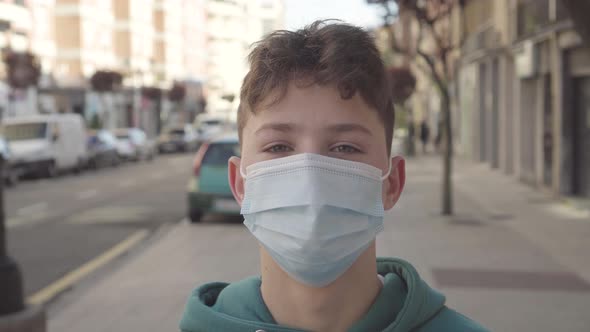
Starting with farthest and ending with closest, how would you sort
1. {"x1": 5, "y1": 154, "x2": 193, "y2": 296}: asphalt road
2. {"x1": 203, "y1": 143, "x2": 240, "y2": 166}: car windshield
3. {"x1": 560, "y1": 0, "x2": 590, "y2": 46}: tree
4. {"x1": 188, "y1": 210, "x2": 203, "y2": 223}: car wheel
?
{"x1": 203, "y1": 143, "x2": 240, "y2": 166}: car windshield
{"x1": 188, "y1": 210, "x2": 203, "y2": 223}: car wheel
{"x1": 5, "y1": 154, "x2": 193, "y2": 296}: asphalt road
{"x1": 560, "y1": 0, "x2": 590, "y2": 46}: tree

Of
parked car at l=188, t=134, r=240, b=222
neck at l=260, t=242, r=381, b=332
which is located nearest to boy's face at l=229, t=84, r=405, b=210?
neck at l=260, t=242, r=381, b=332

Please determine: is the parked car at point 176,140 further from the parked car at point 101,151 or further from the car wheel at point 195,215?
the car wheel at point 195,215

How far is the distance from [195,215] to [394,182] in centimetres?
1344

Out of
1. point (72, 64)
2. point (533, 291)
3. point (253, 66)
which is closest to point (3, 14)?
point (72, 64)

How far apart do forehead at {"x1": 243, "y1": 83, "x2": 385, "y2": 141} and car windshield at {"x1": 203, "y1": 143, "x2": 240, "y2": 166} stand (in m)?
13.6

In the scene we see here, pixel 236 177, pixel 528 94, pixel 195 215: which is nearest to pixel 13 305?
Result: pixel 236 177

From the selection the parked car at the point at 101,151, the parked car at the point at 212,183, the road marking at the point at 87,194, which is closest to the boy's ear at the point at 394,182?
the parked car at the point at 212,183

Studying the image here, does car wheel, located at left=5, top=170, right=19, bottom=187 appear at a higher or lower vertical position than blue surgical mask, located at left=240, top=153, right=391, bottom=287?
lower

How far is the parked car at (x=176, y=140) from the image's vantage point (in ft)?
182

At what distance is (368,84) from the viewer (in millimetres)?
2111

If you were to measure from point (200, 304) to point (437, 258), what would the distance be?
8867mm

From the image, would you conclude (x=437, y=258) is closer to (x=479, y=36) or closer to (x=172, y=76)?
(x=479, y=36)

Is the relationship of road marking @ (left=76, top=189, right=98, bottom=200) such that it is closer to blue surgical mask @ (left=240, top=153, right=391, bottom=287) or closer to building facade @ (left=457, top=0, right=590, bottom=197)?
building facade @ (left=457, top=0, right=590, bottom=197)

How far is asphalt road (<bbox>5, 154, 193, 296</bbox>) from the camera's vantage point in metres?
11.9
